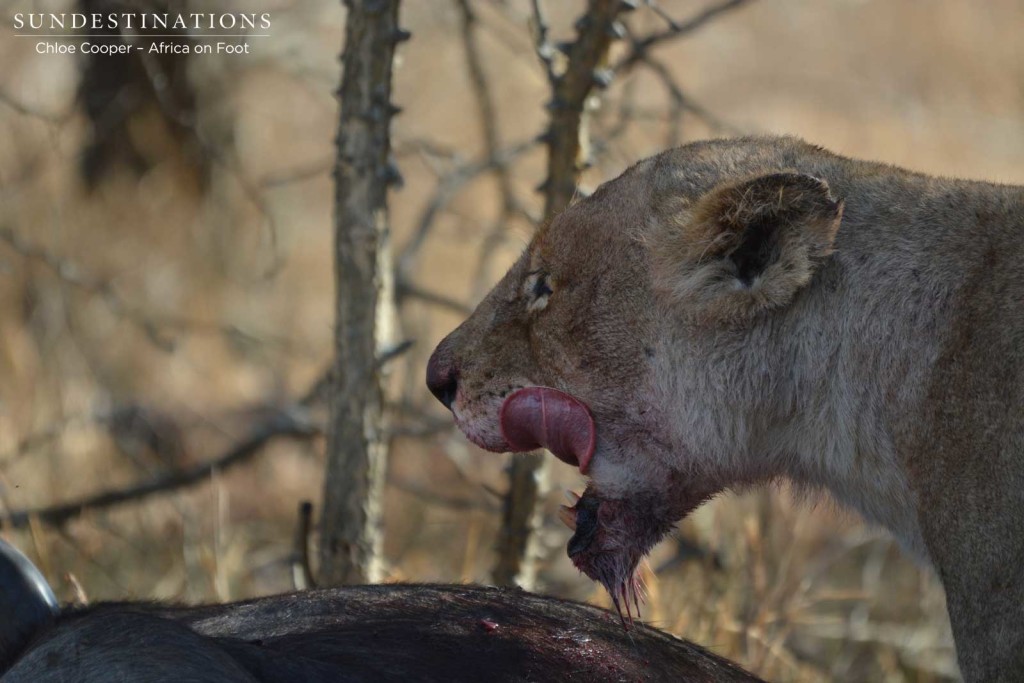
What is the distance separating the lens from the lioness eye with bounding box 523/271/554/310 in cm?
253

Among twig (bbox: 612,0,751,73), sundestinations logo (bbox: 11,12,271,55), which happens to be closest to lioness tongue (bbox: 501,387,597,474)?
twig (bbox: 612,0,751,73)

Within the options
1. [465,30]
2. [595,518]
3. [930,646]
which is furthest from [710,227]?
[930,646]

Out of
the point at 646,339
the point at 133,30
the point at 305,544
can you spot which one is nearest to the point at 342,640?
the point at 646,339

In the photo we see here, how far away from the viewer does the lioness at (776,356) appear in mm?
2023

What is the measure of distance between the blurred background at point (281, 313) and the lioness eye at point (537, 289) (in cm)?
59

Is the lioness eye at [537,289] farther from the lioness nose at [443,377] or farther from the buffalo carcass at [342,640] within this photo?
the buffalo carcass at [342,640]

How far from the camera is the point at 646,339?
2354 mm

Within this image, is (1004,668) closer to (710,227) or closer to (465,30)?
(710,227)

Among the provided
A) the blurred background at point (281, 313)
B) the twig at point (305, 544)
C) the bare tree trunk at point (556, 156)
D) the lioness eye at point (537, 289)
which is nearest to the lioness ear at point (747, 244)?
the lioness eye at point (537, 289)

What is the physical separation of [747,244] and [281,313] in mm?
6442

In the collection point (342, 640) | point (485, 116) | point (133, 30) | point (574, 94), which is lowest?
point (342, 640)

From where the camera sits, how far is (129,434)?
6297 mm

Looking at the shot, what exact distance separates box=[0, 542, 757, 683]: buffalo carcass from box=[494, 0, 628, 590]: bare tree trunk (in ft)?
3.46

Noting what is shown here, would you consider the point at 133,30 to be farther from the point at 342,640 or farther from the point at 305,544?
the point at 342,640
